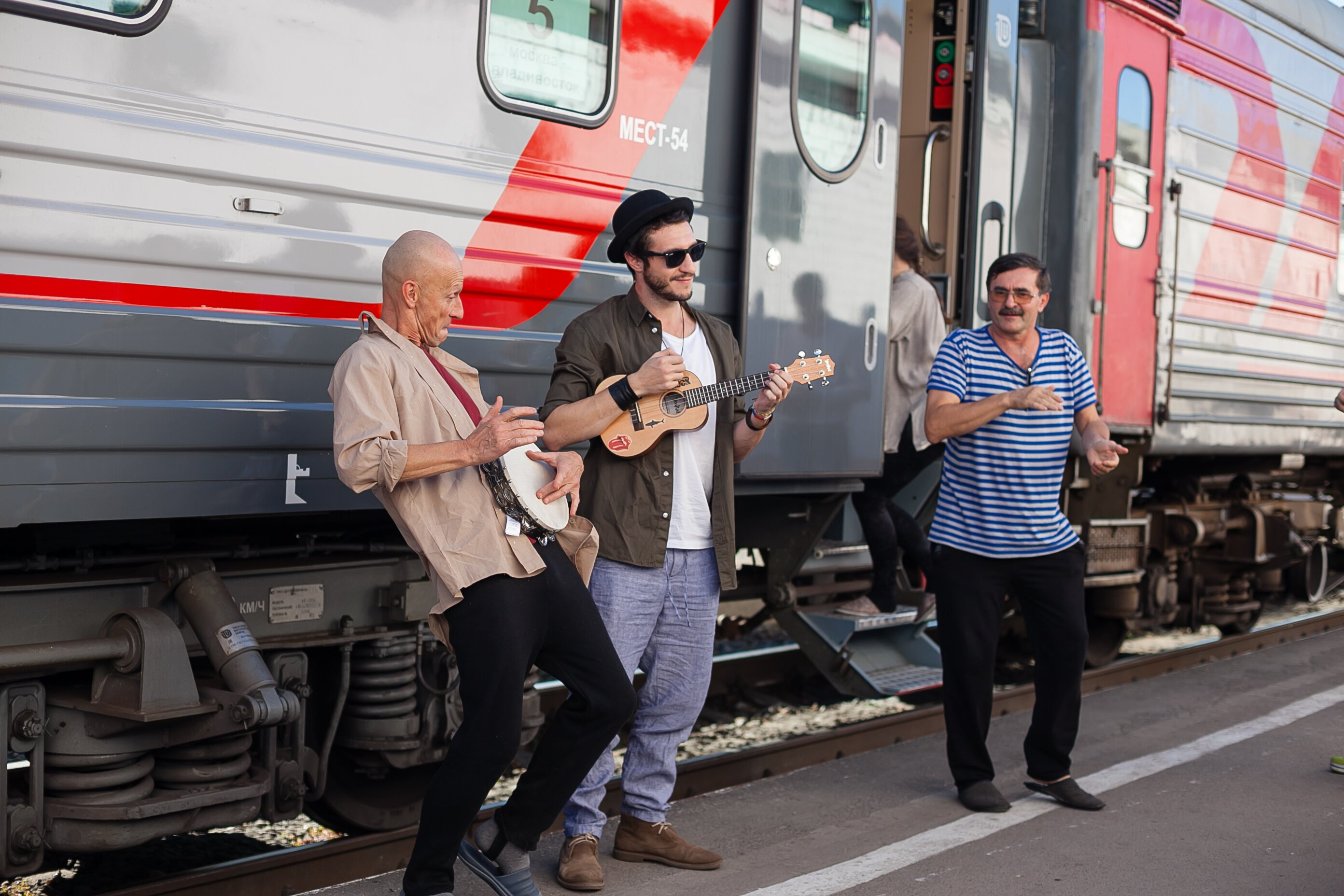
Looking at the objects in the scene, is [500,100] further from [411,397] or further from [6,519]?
[6,519]

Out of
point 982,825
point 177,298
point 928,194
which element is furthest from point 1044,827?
point 928,194

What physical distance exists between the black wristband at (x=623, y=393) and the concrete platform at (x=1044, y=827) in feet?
4.57

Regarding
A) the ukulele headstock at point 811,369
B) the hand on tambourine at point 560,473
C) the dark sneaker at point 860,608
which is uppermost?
the ukulele headstock at point 811,369

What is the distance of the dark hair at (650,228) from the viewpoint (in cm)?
381

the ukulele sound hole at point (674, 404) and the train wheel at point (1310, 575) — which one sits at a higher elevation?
the ukulele sound hole at point (674, 404)

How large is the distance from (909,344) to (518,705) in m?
3.50

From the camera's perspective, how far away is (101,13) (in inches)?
129

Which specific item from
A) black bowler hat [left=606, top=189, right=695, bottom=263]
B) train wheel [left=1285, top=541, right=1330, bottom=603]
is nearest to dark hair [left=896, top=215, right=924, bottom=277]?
black bowler hat [left=606, top=189, right=695, bottom=263]

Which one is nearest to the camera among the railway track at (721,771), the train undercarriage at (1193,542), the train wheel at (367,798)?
the railway track at (721,771)

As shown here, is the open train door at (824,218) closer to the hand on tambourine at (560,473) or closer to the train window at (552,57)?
the train window at (552,57)

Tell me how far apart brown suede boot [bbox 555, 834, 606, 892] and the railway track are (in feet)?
1.94

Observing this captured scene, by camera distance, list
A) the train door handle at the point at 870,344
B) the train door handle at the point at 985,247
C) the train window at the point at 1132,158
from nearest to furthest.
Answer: the train door handle at the point at 870,344, the train door handle at the point at 985,247, the train window at the point at 1132,158

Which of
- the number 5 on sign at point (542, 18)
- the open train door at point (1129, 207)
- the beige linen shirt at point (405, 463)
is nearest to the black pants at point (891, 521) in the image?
the open train door at point (1129, 207)

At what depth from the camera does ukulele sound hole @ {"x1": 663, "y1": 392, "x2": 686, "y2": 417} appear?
153 inches
